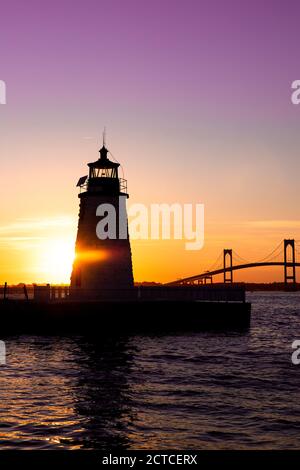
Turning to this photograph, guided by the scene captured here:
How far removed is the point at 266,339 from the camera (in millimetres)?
34594

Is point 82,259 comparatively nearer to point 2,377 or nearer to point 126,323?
point 126,323

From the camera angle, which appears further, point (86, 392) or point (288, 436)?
point (86, 392)

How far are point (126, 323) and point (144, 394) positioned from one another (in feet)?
62.2

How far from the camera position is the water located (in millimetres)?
11492

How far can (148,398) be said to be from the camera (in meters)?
15.5

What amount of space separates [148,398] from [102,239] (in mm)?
21406

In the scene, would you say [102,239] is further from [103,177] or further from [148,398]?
[148,398]

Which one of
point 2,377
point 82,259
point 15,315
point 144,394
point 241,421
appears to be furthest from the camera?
point 82,259

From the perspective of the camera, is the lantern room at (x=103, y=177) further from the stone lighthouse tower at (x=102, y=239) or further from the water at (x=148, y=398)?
the water at (x=148, y=398)

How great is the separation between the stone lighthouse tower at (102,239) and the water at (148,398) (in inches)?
321

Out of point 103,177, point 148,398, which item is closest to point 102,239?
point 103,177

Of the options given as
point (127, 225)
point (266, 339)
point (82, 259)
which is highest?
point (127, 225)

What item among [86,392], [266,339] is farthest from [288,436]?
[266,339]

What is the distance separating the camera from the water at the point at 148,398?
11.5 meters
